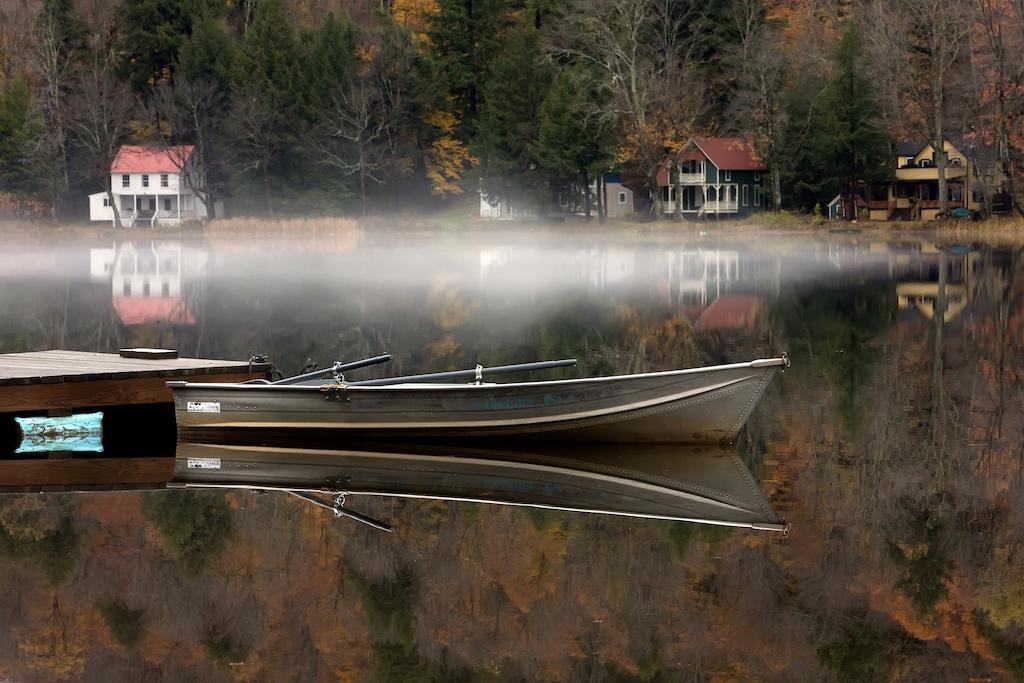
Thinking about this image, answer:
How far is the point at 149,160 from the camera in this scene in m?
104

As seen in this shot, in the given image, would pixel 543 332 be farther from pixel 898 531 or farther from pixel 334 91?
pixel 334 91

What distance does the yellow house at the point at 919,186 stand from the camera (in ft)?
299

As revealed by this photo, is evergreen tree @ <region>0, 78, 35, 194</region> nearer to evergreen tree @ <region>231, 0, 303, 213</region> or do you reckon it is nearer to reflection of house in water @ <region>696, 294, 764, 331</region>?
evergreen tree @ <region>231, 0, 303, 213</region>

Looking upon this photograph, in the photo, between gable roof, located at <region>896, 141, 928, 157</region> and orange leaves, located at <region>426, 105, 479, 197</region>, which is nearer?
gable roof, located at <region>896, 141, 928, 157</region>

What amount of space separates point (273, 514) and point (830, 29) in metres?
90.1

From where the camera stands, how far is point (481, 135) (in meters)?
96.4

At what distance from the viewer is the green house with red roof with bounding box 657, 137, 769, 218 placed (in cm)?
9406

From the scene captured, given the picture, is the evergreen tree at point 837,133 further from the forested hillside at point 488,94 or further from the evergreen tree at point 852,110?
the forested hillside at point 488,94

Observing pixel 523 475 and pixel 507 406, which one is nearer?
pixel 523 475

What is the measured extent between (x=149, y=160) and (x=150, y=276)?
49.0 meters

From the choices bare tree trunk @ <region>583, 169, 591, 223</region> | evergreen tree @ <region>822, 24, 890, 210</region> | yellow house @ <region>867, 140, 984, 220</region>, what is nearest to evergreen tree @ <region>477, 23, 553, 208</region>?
bare tree trunk @ <region>583, 169, 591, 223</region>

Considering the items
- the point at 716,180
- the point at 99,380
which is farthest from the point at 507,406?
the point at 716,180

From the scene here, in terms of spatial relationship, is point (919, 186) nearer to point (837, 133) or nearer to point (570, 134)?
point (837, 133)

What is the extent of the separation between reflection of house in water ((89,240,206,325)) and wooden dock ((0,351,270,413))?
Result: 17.0m
